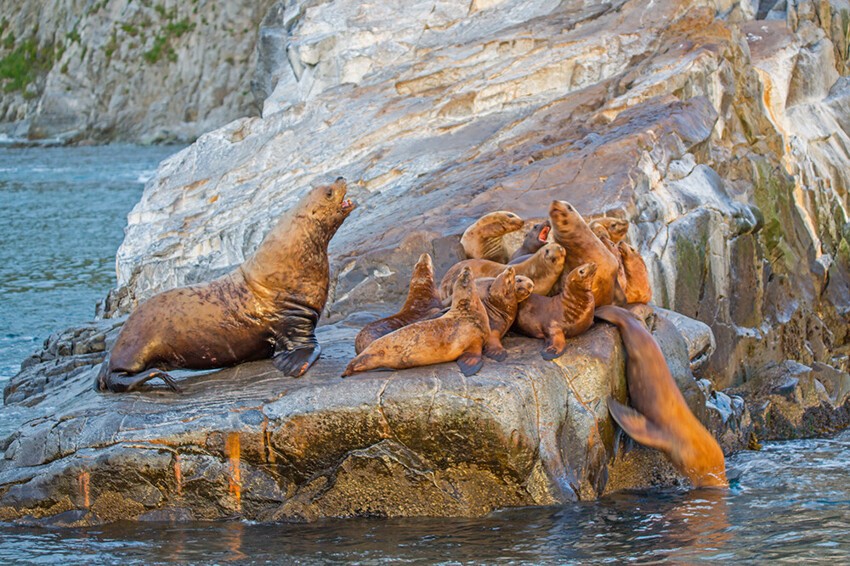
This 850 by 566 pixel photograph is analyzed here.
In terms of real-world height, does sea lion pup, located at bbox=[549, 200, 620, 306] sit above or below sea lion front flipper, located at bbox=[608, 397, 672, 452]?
above

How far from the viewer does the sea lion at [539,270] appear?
27.1ft

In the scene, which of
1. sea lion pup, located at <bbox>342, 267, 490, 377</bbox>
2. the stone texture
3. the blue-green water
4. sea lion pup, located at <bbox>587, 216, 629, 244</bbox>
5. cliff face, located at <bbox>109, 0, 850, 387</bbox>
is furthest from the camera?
cliff face, located at <bbox>109, 0, 850, 387</bbox>

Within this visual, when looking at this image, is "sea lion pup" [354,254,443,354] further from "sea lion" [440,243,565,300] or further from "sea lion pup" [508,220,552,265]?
"sea lion pup" [508,220,552,265]

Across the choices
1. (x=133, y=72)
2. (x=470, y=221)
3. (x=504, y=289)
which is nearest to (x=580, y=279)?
(x=504, y=289)

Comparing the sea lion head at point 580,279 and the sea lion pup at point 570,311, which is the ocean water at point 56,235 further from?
the sea lion head at point 580,279

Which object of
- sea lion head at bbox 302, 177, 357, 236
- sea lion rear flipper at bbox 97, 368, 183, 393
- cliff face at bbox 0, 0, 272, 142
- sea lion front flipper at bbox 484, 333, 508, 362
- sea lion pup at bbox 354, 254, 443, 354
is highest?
cliff face at bbox 0, 0, 272, 142

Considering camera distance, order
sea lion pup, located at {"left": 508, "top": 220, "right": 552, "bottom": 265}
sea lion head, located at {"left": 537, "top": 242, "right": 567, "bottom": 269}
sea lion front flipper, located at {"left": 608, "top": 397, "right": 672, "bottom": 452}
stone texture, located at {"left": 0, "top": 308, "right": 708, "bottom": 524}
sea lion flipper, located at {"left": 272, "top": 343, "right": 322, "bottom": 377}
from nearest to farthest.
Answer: stone texture, located at {"left": 0, "top": 308, "right": 708, "bottom": 524}, sea lion front flipper, located at {"left": 608, "top": 397, "right": 672, "bottom": 452}, sea lion flipper, located at {"left": 272, "top": 343, "right": 322, "bottom": 377}, sea lion head, located at {"left": 537, "top": 242, "right": 567, "bottom": 269}, sea lion pup, located at {"left": 508, "top": 220, "right": 552, "bottom": 265}

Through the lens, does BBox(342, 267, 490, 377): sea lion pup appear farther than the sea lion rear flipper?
No

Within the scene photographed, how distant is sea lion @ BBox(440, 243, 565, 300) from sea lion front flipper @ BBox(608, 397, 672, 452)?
1.09 m

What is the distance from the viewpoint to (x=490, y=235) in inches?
384

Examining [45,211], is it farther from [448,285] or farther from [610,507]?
[610,507]

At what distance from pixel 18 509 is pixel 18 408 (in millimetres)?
2062

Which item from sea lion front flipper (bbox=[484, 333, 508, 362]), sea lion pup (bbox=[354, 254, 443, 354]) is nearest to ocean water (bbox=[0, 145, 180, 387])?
sea lion pup (bbox=[354, 254, 443, 354])

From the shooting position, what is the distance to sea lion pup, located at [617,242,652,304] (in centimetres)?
879
